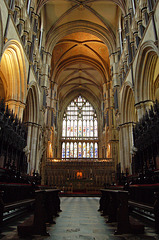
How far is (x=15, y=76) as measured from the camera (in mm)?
11344

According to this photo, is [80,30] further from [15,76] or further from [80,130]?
[80,130]

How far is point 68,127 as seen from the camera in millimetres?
31547

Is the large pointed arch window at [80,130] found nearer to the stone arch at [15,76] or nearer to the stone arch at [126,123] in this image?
the stone arch at [126,123]

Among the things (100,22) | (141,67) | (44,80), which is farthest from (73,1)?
(141,67)

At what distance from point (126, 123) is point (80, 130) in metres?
16.6

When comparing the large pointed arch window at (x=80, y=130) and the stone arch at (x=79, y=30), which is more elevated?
the stone arch at (x=79, y=30)

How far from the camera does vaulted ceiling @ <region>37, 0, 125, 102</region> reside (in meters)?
17.8

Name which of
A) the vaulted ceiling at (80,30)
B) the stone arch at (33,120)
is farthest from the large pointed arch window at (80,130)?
the stone arch at (33,120)

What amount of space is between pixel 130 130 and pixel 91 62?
13.8 meters

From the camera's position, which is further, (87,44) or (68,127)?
(68,127)

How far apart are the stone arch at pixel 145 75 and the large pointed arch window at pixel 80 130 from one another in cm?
1897

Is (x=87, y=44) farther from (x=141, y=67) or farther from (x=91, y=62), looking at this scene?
(x=141, y=67)

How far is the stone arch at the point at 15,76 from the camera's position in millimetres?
10891

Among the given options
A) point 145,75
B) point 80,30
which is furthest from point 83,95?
point 145,75
